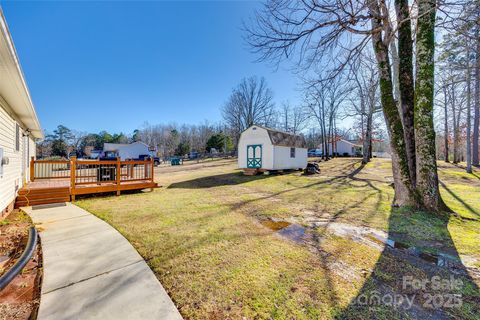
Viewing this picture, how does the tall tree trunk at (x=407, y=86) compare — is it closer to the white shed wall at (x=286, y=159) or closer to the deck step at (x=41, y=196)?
the white shed wall at (x=286, y=159)

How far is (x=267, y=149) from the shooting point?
14.4 metres

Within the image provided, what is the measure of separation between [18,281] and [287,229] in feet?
13.2

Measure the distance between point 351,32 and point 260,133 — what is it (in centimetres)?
969

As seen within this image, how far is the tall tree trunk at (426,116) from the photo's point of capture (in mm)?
4988

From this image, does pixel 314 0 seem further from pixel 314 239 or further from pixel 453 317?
pixel 453 317

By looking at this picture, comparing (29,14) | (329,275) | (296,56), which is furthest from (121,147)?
(329,275)

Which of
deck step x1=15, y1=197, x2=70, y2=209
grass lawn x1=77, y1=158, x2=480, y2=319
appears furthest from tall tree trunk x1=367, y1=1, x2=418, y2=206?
deck step x1=15, y1=197, x2=70, y2=209

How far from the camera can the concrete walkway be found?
175 centimetres

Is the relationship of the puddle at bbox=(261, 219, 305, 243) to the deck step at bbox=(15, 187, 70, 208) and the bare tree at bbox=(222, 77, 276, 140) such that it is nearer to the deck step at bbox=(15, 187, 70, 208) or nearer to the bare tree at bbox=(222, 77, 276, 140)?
the deck step at bbox=(15, 187, 70, 208)

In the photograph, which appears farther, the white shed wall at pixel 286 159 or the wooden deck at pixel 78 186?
the white shed wall at pixel 286 159

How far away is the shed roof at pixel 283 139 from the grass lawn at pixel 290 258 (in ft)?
30.9

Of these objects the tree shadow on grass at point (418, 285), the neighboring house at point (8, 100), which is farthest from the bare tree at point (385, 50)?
the neighboring house at point (8, 100)

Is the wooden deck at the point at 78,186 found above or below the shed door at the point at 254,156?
below

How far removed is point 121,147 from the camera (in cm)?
3438
